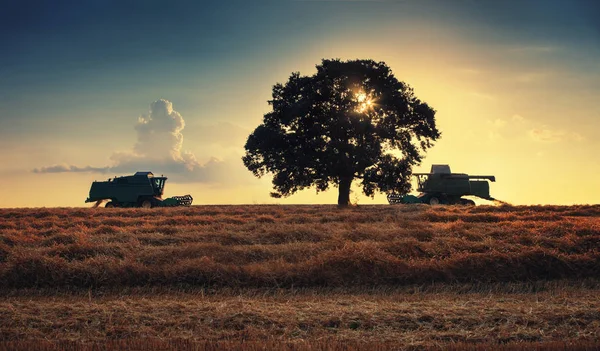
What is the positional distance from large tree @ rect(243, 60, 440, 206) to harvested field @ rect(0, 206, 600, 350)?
14.1 meters

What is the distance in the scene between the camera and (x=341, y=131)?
34.2 meters

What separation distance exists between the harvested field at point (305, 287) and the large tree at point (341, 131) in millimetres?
14097

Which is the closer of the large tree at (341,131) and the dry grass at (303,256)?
the dry grass at (303,256)

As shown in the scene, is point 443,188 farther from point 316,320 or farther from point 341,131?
point 316,320

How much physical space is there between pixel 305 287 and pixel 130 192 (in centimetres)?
3079

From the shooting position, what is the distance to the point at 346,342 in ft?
26.3

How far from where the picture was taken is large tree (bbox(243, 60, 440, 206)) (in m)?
33.9

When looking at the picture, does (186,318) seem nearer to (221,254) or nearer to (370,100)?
(221,254)

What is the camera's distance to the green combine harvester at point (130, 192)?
40469 millimetres

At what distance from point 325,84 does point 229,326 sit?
88.5ft

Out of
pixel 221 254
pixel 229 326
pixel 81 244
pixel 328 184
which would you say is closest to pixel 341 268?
pixel 221 254

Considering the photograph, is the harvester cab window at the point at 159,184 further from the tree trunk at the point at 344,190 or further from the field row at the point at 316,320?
the field row at the point at 316,320

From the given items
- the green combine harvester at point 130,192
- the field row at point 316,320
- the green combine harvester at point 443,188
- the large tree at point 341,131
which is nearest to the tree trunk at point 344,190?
the large tree at point 341,131

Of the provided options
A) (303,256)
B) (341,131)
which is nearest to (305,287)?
(303,256)
